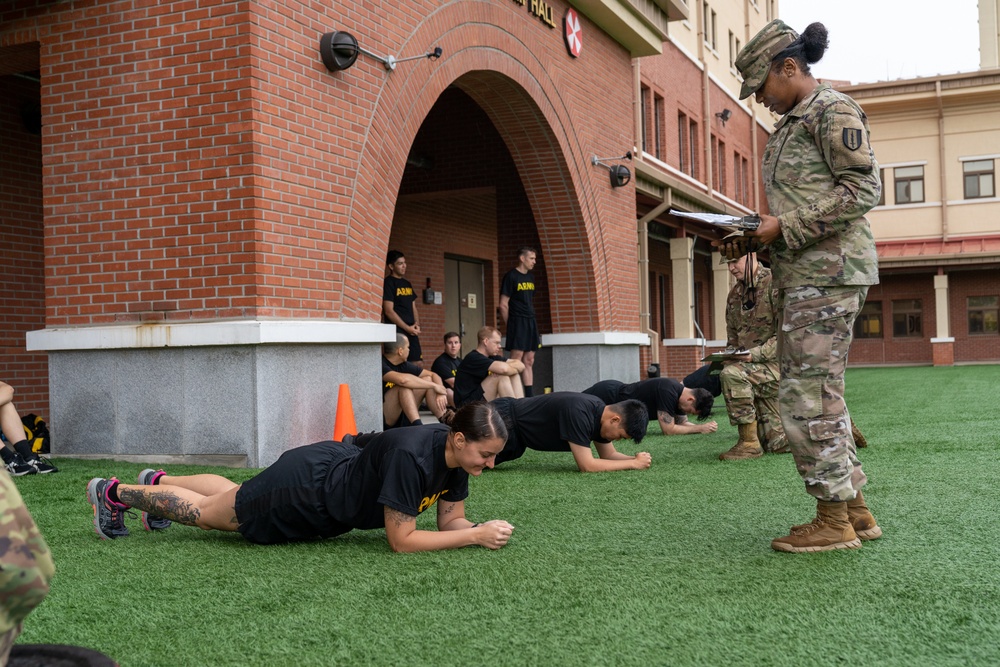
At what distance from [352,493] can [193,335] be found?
3552mm

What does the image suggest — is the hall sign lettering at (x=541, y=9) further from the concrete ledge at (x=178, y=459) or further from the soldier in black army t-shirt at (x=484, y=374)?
the concrete ledge at (x=178, y=459)

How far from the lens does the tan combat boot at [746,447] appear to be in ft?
25.6

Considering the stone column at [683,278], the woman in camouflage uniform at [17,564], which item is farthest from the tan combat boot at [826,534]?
the stone column at [683,278]

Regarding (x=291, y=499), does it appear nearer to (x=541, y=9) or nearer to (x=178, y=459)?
(x=178, y=459)

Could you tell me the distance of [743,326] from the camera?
8.62 metres

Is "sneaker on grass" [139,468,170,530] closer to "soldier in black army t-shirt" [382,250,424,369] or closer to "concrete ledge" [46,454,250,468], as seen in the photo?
"concrete ledge" [46,454,250,468]

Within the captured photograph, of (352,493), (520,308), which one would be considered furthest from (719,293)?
(352,493)

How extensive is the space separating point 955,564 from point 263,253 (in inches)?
208

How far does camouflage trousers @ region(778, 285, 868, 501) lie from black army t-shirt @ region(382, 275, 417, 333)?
24.9ft

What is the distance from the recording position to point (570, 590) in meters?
3.59

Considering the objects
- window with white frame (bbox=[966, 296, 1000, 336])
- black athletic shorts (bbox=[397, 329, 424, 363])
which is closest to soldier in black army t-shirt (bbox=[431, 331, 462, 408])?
black athletic shorts (bbox=[397, 329, 424, 363])

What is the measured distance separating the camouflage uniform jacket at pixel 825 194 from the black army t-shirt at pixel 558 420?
2681 millimetres

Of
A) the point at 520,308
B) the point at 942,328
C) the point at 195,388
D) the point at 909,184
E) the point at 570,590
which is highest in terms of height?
the point at 909,184

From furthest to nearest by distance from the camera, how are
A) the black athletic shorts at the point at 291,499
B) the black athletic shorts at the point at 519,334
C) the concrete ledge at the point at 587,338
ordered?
1. the concrete ledge at the point at 587,338
2. the black athletic shorts at the point at 519,334
3. the black athletic shorts at the point at 291,499
